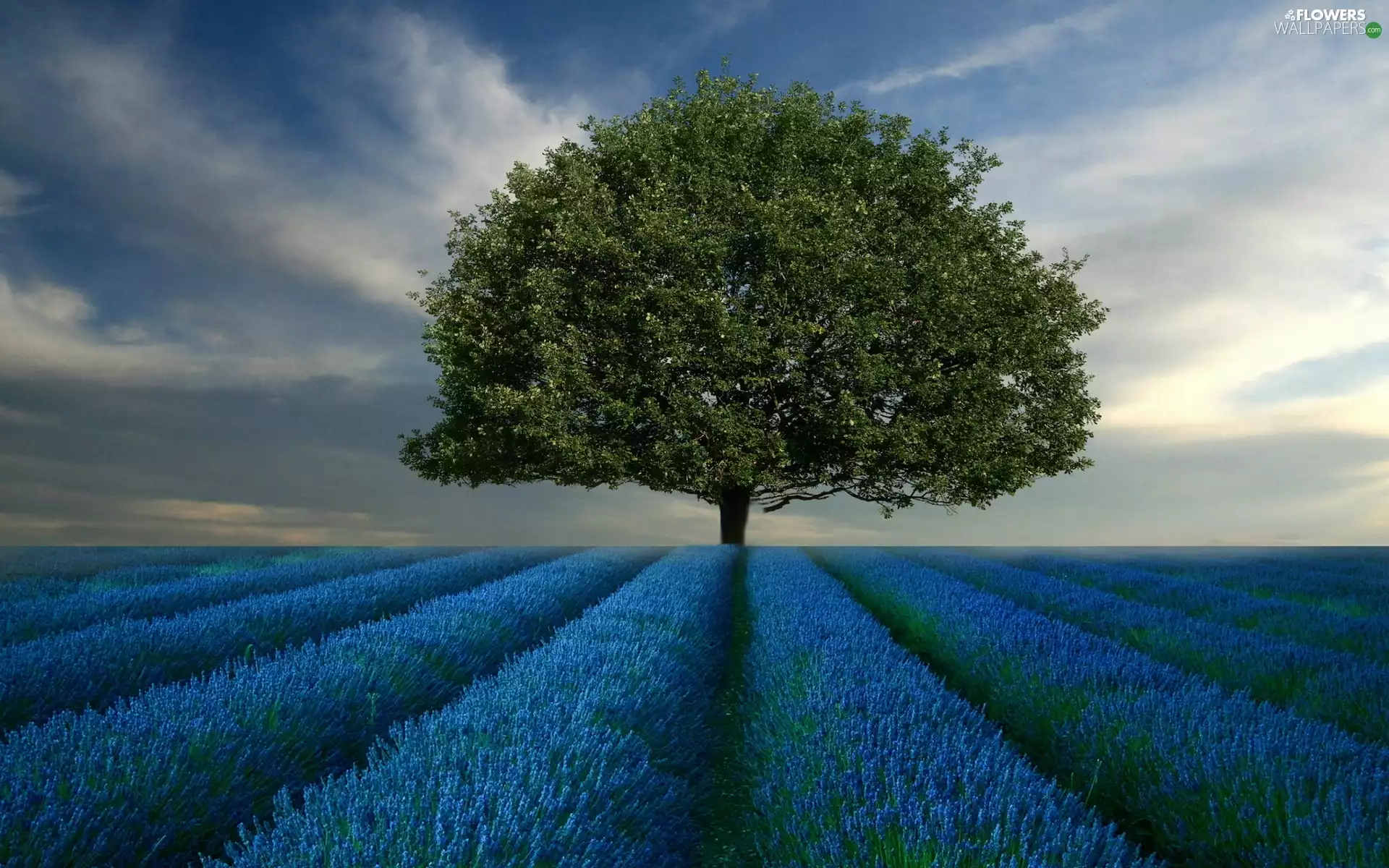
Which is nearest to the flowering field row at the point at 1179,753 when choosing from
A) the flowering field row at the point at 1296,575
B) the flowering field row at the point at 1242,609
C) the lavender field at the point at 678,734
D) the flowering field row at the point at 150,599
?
the lavender field at the point at 678,734

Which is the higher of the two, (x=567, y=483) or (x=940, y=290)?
(x=940, y=290)

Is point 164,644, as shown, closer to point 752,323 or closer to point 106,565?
point 106,565

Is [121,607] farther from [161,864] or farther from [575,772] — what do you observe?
[575,772]

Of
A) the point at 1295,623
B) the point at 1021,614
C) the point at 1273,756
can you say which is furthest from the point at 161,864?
the point at 1295,623

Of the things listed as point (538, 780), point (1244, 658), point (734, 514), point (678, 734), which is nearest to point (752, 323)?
point (734, 514)

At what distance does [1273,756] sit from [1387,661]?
461 centimetres

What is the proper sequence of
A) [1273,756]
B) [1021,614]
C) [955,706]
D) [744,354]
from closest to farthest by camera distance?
1. [1273,756]
2. [955,706]
3. [1021,614]
4. [744,354]

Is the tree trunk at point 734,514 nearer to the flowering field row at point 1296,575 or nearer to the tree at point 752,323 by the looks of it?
the tree at point 752,323

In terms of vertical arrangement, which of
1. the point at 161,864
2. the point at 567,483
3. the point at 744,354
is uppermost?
the point at 744,354

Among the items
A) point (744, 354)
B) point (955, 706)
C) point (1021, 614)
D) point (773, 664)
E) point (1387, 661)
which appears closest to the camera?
point (955, 706)

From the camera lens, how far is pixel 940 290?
18656 millimetres

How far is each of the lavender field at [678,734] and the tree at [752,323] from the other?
824cm

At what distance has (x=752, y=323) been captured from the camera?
58.1 ft

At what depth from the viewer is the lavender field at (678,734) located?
350 centimetres
